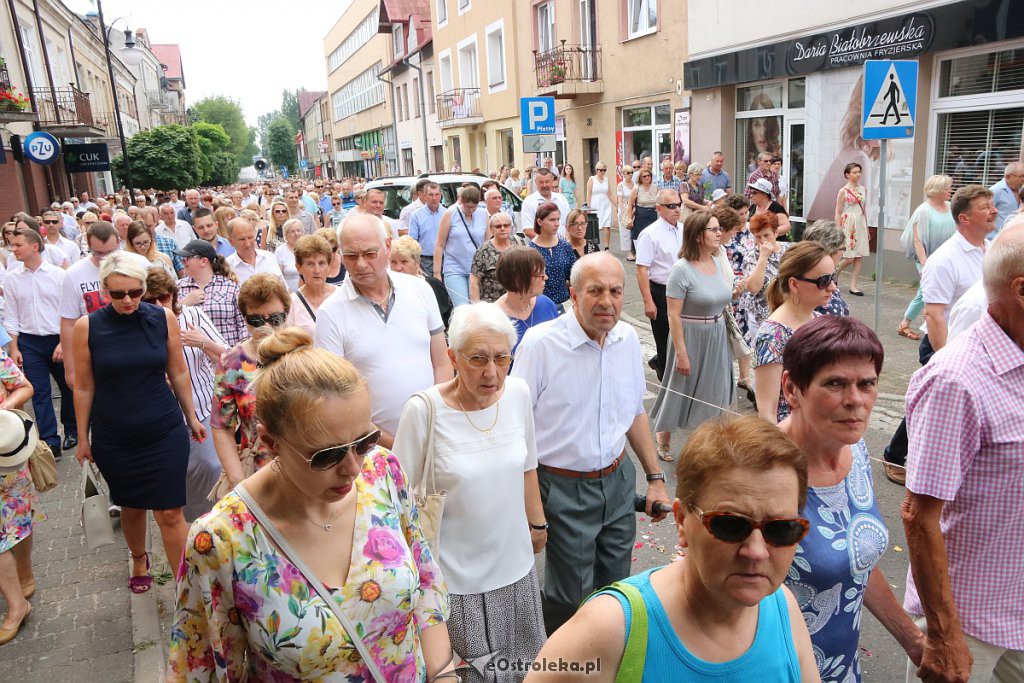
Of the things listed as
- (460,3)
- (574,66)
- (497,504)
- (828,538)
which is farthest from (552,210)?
(460,3)

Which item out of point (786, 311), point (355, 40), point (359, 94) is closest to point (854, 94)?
point (786, 311)

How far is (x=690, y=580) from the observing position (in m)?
1.59

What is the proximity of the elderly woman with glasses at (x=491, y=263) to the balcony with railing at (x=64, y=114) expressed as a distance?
2397 cm

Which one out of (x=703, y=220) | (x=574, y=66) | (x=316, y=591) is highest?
(x=574, y=66)

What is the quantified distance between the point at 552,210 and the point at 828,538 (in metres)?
4.74

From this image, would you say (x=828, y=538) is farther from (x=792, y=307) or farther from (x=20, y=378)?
(x=20, y=378)

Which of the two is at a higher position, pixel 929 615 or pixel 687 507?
pixel 687 507

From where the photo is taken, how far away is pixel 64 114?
87.3 ft

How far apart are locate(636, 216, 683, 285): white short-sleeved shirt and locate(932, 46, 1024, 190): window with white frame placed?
6767mm

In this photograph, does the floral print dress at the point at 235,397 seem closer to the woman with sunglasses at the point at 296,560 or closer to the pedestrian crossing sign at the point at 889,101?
the woman with sunglasses at the point at 296,560

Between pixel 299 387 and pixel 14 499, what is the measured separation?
10.1ft

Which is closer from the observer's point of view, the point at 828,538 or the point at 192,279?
the point at 828,538

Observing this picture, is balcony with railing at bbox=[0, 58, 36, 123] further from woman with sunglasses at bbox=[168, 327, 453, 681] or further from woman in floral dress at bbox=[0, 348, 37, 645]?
woman with sunglasses at bbox=[168, 327, 453, 681]

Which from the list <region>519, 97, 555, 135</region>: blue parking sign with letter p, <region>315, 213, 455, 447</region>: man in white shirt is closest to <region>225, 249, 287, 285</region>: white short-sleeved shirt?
<region>315, 213, 455, 447</region>: man in white shirt
